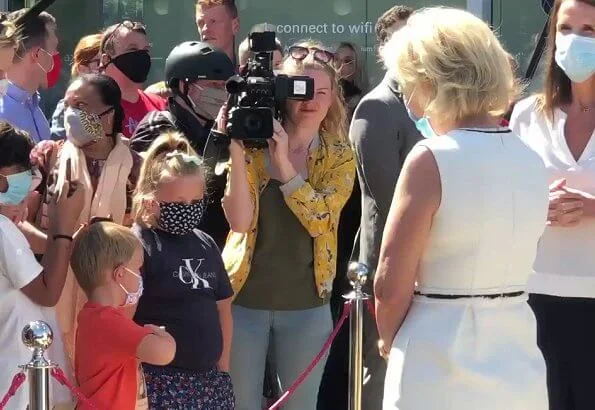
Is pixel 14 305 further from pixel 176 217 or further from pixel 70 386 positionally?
pixel 176 217

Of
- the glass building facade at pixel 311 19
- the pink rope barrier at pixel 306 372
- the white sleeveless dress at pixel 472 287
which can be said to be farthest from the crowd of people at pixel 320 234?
the glass building facade at pixel 311 19

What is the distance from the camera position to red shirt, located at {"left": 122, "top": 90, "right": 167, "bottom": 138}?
5.63 m

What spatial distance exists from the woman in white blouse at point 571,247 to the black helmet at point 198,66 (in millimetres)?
1393

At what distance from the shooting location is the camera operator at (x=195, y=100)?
4.65 m

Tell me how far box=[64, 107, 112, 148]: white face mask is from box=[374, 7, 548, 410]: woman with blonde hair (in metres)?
1.74

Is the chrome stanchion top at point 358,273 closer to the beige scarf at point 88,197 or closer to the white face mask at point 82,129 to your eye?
the beige scarf at point 88,197

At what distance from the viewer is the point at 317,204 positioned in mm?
4344

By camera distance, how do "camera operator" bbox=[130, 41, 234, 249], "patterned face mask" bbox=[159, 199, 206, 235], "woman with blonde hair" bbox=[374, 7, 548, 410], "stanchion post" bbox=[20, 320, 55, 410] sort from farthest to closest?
"camera operator" bbox=[130, 41, 234, 249], "patterned face mask" bbox=[159, 199, 206, 235], "stanchion post" bbox=[20, 320, 55, 410], "woman with blonde hair" bbox=[374, 7, 548, 410]

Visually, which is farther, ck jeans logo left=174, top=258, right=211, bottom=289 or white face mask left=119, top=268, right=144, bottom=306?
ck jeans logo left=174, top=258, right=211, bottom=289

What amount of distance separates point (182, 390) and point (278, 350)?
627mm

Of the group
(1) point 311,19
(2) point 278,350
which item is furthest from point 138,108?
(1) point 311,19

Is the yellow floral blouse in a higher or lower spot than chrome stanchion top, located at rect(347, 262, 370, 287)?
higher

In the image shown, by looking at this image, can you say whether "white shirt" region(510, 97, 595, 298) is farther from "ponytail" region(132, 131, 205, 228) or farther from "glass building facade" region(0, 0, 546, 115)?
"glass building facade" region(0, 0, 546, 115)

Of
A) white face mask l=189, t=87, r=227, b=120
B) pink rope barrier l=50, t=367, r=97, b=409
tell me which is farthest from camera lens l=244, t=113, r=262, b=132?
pink rope barrier l=50, t=367, r=97, b=409
